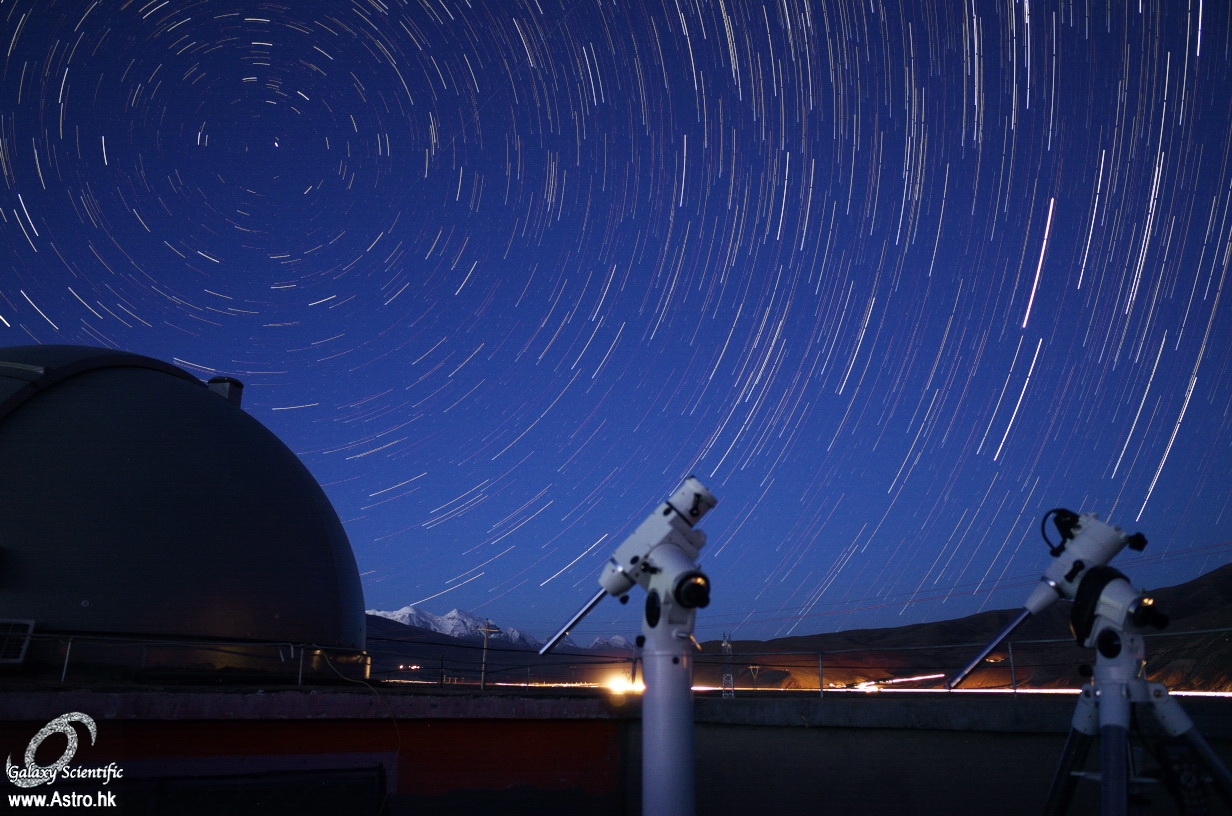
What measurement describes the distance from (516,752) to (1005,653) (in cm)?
2403

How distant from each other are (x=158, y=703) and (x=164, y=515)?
3.41 metres

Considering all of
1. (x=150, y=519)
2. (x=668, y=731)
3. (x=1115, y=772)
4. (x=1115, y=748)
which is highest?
(x=150, y=519)

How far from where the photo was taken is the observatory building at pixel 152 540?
918cm

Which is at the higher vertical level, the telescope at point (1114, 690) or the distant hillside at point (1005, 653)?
the distant hillside at point (1005, 653)

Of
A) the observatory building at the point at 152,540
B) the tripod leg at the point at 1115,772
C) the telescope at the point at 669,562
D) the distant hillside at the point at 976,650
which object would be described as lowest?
the tripod leg at the point at 1115,772

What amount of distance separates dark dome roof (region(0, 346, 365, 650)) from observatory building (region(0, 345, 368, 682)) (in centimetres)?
2

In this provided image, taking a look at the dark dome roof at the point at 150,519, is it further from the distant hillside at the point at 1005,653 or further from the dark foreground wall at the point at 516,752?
the distant hillside at the point at 1005,653

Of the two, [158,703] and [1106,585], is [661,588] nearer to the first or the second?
[1106,585]

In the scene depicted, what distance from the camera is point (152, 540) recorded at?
9.84 metres

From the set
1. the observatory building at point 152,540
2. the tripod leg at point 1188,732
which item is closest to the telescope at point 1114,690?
the tripod leg at point 1188,732

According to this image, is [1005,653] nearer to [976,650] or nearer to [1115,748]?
[976,650]
